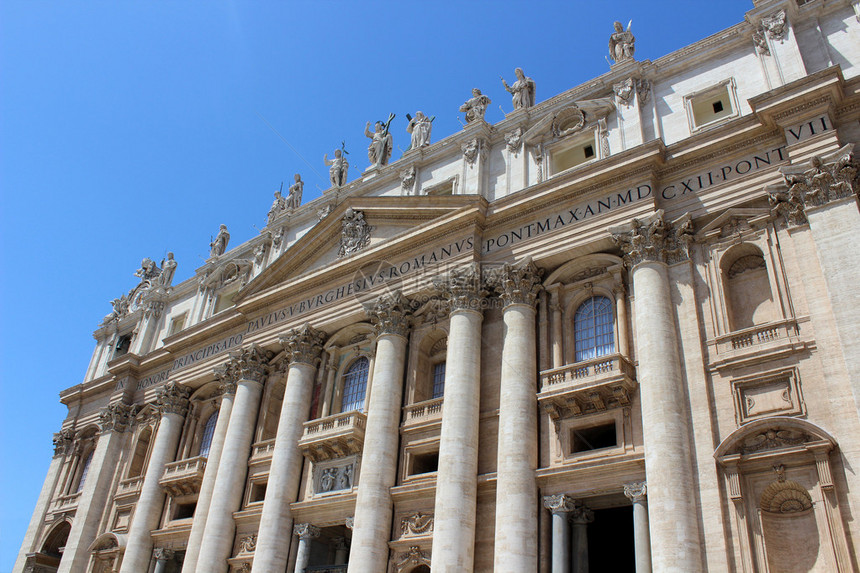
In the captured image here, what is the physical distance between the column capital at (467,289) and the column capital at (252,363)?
32.2ft

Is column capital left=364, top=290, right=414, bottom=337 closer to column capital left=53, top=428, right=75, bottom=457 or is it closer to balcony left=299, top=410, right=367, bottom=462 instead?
balcony left=299, top=410, right=367, bottom=462

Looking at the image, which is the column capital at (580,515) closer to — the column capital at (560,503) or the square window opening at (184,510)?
the column capital at (560,503)

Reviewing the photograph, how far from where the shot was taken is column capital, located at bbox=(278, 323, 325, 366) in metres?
28.9

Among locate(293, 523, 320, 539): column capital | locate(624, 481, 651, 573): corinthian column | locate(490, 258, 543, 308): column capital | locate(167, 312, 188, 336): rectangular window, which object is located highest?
locate(167, 312, 188, 336): rectangular window

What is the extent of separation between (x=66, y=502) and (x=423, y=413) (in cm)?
2309

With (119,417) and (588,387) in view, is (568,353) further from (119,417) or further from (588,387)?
(119,417)

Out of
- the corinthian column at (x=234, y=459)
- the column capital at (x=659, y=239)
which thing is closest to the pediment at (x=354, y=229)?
the corinthian column at (x=234, y=459)

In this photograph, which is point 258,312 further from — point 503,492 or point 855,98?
point 855,98

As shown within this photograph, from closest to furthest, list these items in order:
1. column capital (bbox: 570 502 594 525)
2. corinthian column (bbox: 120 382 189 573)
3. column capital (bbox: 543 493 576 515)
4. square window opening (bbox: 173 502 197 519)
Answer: column capital (bbox: 543 493 576 515)
column capital (bbox: 570 502 594 525)
corinthian column (bbox: 120 382 189 573)
square window opening (bbox: 173 502 197 519)

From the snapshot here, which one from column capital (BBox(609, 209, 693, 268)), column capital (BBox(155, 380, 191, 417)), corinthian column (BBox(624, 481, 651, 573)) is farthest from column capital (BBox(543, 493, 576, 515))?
column capital (BBox(155, 380, 191, 417))

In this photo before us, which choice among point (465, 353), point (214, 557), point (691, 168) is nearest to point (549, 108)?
point (691, 168)

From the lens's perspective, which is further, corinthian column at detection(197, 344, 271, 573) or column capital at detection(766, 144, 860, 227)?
corinthian column at detection(197, 344, 271, 573)

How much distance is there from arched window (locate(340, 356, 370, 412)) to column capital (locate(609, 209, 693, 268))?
11.2m

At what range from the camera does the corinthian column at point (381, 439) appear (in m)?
22.6
